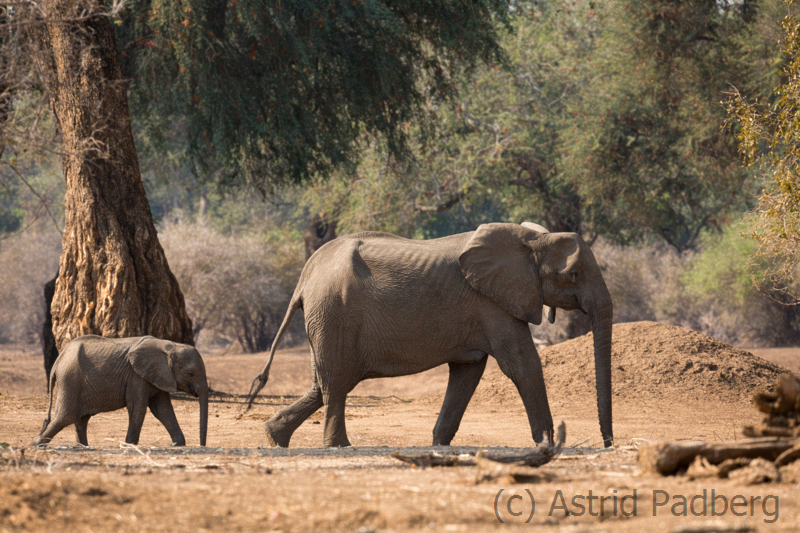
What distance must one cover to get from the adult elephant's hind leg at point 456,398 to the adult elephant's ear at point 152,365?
9.35ft

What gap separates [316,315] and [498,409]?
6667mm

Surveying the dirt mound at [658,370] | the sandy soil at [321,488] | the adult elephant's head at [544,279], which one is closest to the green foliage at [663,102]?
the dirt mound at [658,370]

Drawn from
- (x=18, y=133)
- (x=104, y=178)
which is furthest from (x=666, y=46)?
(x=18, y=133)

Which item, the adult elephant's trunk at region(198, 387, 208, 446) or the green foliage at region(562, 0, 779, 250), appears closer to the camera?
the adult elephant's trunk at region(198, 387, 208, 446)

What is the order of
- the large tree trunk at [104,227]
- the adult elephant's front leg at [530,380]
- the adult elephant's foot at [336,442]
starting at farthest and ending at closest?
the large tree trunk at [104,227] < the adult elephant's foot at [336,442] < the adult elephant's front leg at [530,380]

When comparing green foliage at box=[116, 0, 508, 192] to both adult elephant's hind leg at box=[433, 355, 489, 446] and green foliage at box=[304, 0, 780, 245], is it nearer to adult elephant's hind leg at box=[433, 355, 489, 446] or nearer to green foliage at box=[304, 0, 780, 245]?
green foliage at box=[304, 0, 780, 245]

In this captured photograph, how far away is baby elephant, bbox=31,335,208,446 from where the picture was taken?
9.13 m

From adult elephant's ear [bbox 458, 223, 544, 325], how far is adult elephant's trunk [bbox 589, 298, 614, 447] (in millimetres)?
553

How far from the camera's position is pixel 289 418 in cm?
850

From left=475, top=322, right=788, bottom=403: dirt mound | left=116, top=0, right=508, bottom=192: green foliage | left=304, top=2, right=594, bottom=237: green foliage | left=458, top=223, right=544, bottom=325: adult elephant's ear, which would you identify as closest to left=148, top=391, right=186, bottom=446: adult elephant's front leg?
left=458, top=223, right=544, bottom=325: adult elephant's ear

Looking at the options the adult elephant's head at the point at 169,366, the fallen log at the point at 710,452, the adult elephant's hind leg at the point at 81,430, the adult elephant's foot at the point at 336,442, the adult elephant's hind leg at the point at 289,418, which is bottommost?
the adult elephant's hind leg at the point at 81,430

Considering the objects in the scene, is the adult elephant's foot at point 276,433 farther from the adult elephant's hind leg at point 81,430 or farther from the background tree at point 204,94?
the background tree at point 204,94

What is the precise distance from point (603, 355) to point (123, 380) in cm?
496

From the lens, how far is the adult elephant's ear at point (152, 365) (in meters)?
9.12
